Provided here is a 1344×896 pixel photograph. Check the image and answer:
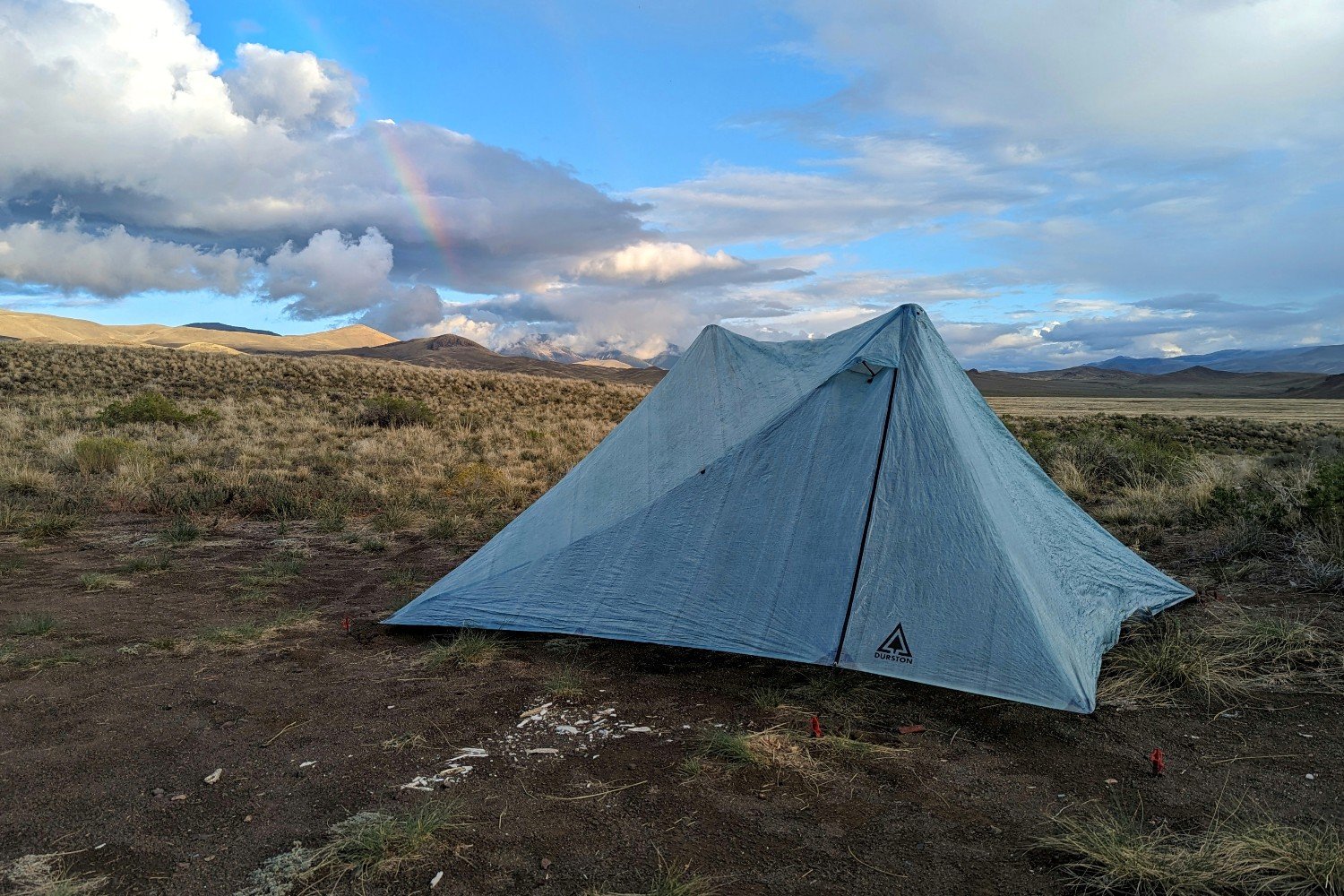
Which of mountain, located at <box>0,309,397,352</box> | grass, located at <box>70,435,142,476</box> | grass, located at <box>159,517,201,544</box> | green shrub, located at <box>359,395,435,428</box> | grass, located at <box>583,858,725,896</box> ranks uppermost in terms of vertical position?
mountain, located at <box>0,309,397,352</box>

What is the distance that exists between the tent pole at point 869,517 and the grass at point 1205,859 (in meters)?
1.64

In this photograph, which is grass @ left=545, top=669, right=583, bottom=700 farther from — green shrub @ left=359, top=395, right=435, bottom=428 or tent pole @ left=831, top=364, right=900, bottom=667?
green shrub @ left=359, top=395, right=435, bottom=428

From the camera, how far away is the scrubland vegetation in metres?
3.14

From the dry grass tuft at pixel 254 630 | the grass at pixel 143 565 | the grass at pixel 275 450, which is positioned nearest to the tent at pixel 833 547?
the dry grass tuft at pixel 254 630

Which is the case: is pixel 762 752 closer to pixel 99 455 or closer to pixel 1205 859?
pixel 1205 859

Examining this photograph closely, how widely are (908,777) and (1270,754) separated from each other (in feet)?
6.13

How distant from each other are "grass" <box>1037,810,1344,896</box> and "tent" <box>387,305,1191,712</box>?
43.9 inches

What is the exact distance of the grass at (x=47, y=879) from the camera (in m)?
2.92

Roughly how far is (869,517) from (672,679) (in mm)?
1672

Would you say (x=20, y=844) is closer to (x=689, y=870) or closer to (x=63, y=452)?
(x=689, y=870)

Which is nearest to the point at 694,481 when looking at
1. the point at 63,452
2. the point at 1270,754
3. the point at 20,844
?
the point at 1270,754

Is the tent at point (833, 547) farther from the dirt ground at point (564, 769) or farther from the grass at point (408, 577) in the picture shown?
the grass at point (408, 577)

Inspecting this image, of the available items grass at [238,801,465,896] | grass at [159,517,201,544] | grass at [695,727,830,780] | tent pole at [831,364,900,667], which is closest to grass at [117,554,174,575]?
grass at [159,517,201,544]

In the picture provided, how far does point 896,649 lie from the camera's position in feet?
15.1
